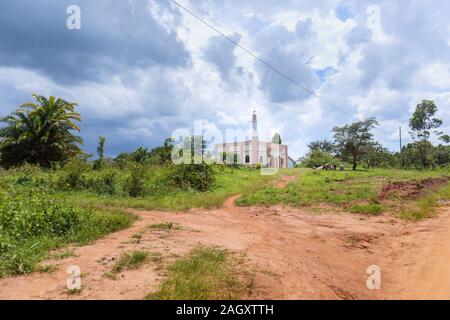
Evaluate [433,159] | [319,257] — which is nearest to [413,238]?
[319,257]

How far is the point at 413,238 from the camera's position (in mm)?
7152

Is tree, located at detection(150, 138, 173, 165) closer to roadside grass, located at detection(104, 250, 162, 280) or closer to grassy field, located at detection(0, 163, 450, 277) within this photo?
grassy field, located at detection(0, 163, 450, 277)

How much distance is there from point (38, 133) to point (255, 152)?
25874 mm

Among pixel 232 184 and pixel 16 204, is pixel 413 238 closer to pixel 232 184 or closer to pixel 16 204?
pixel 16 204

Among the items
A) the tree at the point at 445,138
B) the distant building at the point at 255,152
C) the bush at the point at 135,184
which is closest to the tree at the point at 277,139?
the distant building at the point at 255,152

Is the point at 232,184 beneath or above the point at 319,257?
above

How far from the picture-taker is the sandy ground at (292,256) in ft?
12.9

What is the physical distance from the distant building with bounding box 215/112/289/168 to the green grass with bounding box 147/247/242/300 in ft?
106

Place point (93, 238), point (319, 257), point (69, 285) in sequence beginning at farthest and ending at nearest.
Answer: point (93, 238)
point (319, 257)
point (69, 285)

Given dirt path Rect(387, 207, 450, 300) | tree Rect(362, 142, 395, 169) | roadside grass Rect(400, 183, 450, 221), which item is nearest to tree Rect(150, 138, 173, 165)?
roadside grass Rect(400, 183, 450, 221)

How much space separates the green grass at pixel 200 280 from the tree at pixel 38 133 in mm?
21281

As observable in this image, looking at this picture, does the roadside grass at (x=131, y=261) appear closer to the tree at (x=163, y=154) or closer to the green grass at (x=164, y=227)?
the green grass at (x=164, y=227)

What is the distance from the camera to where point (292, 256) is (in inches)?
223

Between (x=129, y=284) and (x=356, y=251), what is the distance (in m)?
4.72
